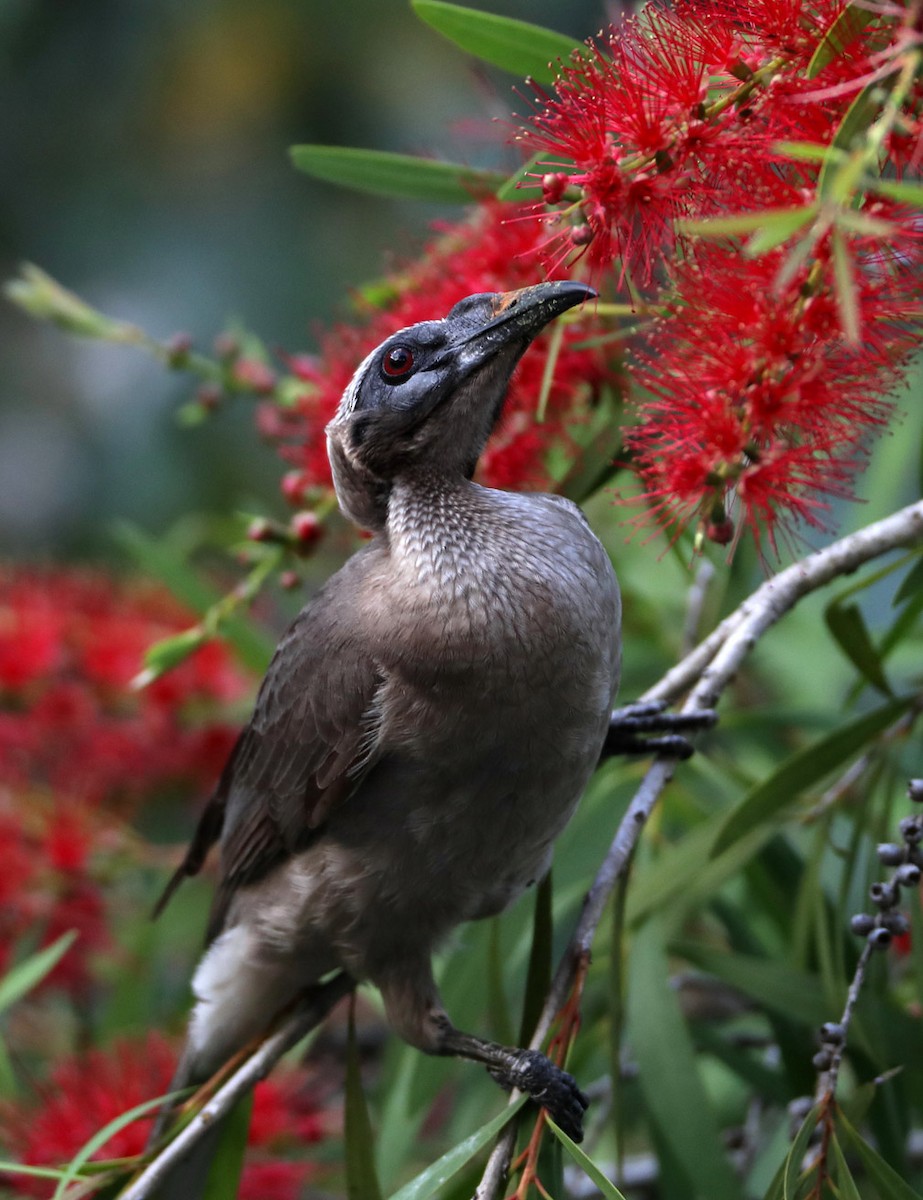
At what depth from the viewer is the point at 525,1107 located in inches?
72.3

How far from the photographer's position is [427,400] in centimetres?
223

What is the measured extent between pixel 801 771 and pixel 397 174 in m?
1.28

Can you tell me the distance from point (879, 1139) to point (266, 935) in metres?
1.16

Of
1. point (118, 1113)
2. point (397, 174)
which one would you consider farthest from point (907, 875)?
point (118, 1113)

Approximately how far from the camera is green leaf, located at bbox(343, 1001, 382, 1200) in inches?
83.4

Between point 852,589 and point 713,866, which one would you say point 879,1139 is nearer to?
point 713,866

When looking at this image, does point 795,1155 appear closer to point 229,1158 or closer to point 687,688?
point 687,688

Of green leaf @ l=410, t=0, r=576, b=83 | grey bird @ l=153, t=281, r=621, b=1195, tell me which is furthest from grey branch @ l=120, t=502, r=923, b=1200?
green leaf @ l=410, t=0, r=576, b=83

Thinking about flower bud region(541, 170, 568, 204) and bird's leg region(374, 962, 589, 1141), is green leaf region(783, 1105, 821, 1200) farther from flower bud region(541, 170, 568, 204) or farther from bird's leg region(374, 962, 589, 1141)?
flower bud region(541, 170, 568, 204)

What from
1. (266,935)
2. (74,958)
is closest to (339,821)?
(266,935)

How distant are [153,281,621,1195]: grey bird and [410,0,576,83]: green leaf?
0.37m

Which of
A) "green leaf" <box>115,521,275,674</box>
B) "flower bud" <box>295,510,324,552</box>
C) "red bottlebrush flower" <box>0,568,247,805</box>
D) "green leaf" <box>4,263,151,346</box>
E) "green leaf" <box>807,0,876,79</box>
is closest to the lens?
"green leaf" <box>807,0,876,79</box>

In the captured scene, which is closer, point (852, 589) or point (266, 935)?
point (852, 589)

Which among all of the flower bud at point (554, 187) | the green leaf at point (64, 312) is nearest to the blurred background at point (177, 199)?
the green leaf at point (64, 312)
